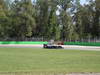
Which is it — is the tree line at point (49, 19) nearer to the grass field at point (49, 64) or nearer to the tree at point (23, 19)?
the tree at point (23, 19)

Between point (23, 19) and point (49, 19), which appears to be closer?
point (23, 19)

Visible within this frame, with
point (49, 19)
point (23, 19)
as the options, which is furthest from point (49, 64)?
point (49, 19)

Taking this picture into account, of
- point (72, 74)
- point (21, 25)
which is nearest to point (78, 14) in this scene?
point (21, 25)

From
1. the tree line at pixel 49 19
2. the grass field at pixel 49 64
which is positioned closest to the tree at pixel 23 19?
the tree line at pixel 49 19

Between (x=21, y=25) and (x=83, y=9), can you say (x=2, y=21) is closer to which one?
(x=21, y=25)

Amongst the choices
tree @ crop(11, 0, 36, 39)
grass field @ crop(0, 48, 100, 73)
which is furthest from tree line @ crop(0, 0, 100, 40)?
grass field @ crop(0, 48, 100, 73)

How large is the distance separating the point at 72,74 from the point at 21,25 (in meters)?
81.8

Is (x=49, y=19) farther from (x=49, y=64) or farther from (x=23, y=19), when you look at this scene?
(x=49, y=64)

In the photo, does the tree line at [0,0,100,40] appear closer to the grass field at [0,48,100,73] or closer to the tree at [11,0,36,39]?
the tree at [11,0,36,39]

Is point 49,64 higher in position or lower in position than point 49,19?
lower

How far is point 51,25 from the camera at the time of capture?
9694 cm

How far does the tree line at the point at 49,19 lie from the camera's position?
93.5m

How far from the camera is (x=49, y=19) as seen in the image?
324 feet

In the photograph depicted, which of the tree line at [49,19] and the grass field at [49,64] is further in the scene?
the tree line at [49,19]
